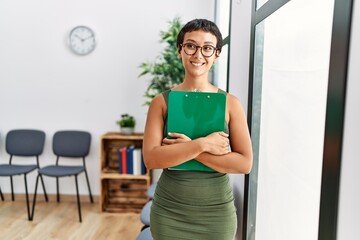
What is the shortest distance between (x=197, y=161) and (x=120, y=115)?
297 centimetres

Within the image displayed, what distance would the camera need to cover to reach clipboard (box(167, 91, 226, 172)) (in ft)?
3.23

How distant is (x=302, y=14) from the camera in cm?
117

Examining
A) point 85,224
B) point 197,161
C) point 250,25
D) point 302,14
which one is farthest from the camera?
point 85,224

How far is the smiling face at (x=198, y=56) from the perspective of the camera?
1034mm

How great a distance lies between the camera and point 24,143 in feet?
12.4

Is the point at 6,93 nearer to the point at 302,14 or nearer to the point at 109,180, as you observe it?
the point at 109,180

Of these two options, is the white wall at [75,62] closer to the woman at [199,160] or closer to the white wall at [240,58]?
the white wall at [240,58]

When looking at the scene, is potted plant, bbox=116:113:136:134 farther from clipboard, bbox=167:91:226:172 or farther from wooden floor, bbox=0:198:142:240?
clipboard, bbox=167:91:226:172

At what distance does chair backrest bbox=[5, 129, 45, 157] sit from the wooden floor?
0.60 meters

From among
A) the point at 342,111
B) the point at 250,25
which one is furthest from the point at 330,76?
the point at 250,25

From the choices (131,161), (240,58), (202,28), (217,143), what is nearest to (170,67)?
(131,161)

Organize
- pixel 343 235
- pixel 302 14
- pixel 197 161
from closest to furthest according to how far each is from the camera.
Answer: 1. pixel 343 235
2. pixel 197 161
3. pixel 302 14

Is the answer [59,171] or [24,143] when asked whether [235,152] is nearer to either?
[59,171]

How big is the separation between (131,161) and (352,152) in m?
3.02
